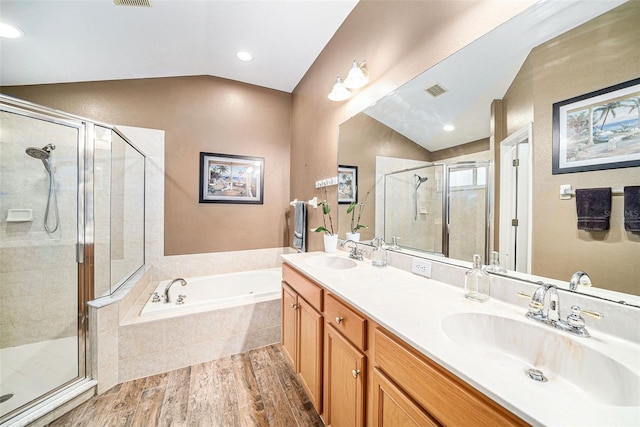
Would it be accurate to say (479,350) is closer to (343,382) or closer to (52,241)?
(343,382)

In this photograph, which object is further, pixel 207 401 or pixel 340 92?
pixel 340 92

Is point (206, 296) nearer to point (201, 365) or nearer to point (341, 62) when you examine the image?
point (201, 365)

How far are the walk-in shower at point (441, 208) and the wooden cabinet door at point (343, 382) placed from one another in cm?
70

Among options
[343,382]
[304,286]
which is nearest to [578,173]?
[343,382]

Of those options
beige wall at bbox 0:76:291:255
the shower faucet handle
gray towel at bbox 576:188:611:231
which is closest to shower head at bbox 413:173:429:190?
the shower faucet handle

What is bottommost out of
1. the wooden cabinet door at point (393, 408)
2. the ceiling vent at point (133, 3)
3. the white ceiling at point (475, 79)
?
the wooden cabinet door at point (393, 408)

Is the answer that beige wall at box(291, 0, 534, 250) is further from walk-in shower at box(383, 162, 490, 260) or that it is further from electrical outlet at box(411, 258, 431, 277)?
electrical outlet at box(411, 258, 431, 277)

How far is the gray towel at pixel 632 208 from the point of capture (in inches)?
25.5

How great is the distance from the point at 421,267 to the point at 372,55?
61.0 inches

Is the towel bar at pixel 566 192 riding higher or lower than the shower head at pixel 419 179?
lower

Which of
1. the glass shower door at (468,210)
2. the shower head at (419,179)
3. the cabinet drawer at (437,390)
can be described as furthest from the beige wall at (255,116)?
the cabinet drawer at (437,390)

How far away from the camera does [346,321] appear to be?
1040mm

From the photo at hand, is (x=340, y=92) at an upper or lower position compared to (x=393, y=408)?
A: upper

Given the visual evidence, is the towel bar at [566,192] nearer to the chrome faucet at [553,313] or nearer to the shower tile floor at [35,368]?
the chrome faucet at [553,313]
